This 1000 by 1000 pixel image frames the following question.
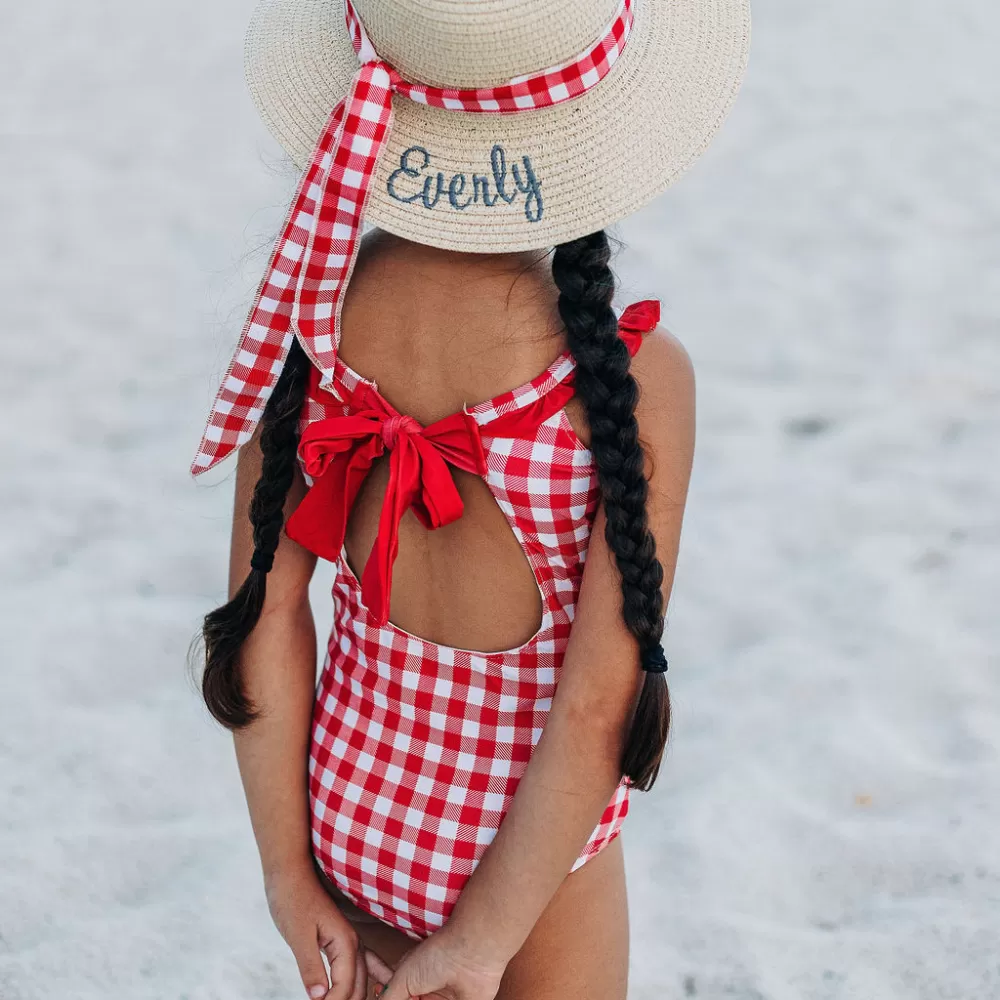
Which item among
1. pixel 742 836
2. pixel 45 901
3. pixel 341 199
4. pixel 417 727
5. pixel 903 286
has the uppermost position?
pixel 341 199

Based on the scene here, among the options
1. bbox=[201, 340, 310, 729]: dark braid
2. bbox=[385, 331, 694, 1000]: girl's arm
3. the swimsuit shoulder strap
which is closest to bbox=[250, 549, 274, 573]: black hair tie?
bbox=[201, 340, 310, 729]: dark braid

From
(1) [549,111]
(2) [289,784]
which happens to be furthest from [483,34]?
(2) [289,784]

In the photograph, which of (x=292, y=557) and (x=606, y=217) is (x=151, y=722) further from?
(x=606, y=217)

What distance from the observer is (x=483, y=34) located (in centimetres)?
116

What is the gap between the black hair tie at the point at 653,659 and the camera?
4.39 feet

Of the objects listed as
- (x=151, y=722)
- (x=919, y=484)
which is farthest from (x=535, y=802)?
(x=919, y=484)

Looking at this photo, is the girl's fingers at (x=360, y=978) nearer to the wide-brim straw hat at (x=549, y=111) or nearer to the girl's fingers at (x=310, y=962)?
the girl's fingers at (x=310, y=962)

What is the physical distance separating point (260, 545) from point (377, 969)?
1.83 ft

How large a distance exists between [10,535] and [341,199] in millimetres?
2242

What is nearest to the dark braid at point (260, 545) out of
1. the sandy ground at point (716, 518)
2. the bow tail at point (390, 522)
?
the bow tail at point (390, 522)

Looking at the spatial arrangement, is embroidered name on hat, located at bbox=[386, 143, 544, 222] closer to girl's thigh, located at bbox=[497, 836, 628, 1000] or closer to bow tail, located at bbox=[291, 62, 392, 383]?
bow tail, located at bbox=[291, 62, 392, 383]

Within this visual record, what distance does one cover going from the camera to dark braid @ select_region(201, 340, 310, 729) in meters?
1.47

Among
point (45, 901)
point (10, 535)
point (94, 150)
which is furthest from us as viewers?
point (94, 150)

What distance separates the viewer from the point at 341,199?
1.27 meters
